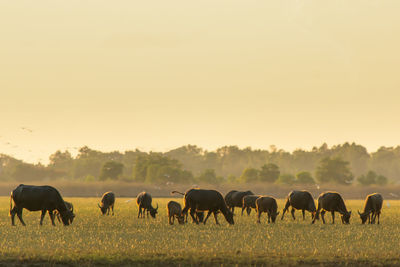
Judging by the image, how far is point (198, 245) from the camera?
22219 mm

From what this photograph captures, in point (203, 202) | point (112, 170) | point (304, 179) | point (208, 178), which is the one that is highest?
point (112, 170)

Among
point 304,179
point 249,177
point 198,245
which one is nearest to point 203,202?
point 198,245

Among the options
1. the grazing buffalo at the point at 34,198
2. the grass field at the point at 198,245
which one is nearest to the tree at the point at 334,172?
the grass field at the point at 198,245

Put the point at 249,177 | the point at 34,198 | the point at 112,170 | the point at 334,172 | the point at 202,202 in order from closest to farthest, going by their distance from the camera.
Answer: the point at 34,198 < the point at 202,202 < the point at 334,172 < the point at 249,177 < the point at 112,170

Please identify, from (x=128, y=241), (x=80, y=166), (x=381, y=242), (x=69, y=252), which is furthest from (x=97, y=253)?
(x=80, y=166)

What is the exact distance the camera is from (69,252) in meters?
20.1

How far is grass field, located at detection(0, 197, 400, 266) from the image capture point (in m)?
19.1

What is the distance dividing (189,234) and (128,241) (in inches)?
143

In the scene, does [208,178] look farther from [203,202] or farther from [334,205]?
[203,202]

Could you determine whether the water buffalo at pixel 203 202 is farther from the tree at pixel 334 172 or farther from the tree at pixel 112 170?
the tree at pixel 112 170

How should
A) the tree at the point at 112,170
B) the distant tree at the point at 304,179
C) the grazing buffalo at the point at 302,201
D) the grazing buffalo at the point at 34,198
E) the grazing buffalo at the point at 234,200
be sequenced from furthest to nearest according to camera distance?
the tree at the point at 112,170
the distant tree at the point at 304,179
the grazing buffalo at the point at 234,200
the grazing buffalo at the point at 302,201
the grazing buffalo at the point at 34,198

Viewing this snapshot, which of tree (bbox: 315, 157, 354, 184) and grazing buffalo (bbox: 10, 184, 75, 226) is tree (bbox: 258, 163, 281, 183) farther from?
grazing buffalo (bbox: 10, 184, 75, 226)

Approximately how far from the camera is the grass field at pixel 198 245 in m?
19.1

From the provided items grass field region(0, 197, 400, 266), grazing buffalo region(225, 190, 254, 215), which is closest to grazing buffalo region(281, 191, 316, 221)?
grass field region(0, 197, 400, 266)
